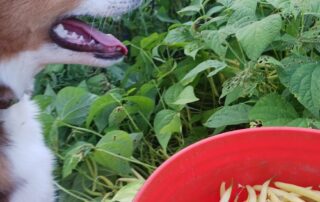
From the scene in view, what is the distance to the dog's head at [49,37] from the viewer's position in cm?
184

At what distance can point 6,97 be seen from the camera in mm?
1903

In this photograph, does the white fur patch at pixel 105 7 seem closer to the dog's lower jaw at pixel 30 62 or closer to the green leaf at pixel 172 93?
the dog's lower jaw at pixel 30 62

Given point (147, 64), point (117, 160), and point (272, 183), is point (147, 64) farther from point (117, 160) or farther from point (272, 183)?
point (272, 183)

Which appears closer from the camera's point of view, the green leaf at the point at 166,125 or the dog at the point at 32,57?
the dog at the point at 32,57

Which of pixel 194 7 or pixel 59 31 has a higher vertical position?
pixel 59 31

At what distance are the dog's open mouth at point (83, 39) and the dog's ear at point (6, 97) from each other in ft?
0.72

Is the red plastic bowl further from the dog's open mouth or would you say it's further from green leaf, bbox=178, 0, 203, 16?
green leaf, bbox=178, 0, 203, 16

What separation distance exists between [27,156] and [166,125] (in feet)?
1.82

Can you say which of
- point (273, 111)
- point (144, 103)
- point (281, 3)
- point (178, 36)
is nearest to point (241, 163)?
point (273, 111)

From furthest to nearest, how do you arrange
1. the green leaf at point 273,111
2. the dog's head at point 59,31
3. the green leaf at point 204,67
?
the green leaf at point 204,67 → the green leaf at point 273,111 → the dog's head at point 59,31

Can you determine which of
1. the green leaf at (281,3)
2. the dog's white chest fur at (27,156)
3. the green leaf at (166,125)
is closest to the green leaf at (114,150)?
the green leaf at (166,125)

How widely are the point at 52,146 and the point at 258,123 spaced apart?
33.7 inches

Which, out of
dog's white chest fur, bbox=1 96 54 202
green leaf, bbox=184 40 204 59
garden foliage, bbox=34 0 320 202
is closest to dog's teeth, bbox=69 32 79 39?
garden foliage, bbox=34 0 320 202

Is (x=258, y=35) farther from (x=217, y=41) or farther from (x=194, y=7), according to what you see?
(x=194, y=7)
